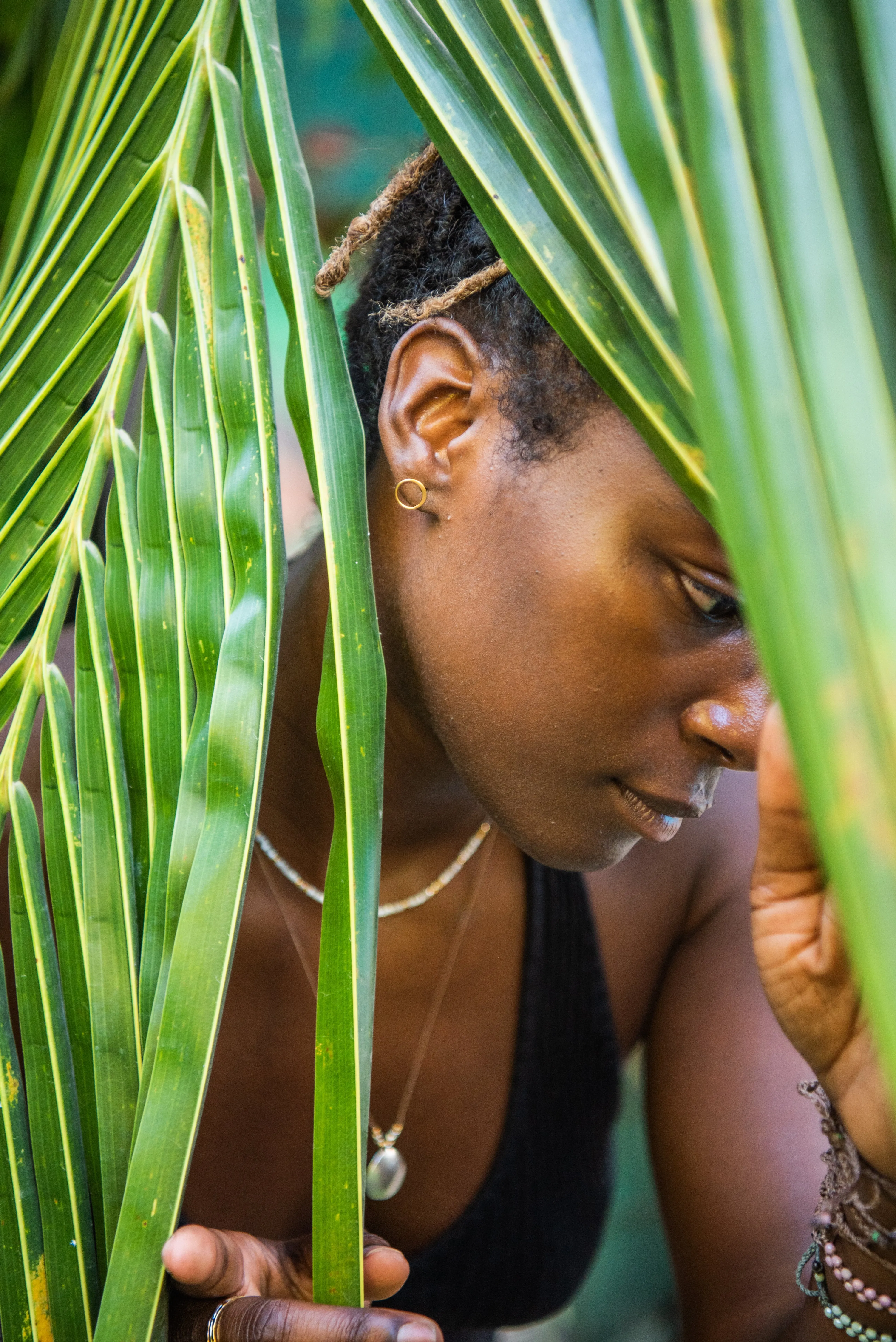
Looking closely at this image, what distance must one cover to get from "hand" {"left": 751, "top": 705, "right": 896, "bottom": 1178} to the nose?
0.72 feet

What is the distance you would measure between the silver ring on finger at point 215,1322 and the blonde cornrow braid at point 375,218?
0.59 meters

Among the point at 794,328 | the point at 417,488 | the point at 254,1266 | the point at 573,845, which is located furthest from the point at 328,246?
the point at 794,328

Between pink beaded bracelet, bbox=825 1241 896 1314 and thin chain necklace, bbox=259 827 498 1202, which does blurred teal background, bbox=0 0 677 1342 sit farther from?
pink beaded bracelet, bbox=825 1241 896 1314

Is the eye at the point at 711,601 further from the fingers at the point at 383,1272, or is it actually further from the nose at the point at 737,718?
the fingers at the point at 383,1272

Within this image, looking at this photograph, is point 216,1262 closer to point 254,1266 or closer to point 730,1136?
point 254,1266

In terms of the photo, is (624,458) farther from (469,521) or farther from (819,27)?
(819,27)

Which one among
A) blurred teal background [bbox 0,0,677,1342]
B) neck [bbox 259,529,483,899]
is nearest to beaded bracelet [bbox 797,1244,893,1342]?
neck [bbox 259,529,483,899]

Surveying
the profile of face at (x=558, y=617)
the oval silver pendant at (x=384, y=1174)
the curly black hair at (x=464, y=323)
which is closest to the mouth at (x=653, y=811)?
the profile of face at (x=558, y=617)

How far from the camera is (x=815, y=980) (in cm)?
47

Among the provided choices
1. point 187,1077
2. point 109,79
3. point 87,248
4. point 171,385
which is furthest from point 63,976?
point 109,79

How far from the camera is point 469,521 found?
707 millimetres

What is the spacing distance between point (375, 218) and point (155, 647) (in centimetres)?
36

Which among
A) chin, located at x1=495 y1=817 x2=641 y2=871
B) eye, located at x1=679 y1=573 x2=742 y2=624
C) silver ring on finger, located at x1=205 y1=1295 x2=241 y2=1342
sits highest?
eye, located at x1=679 y1=573 x2=742 y2=624

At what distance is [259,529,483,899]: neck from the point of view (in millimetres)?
961
